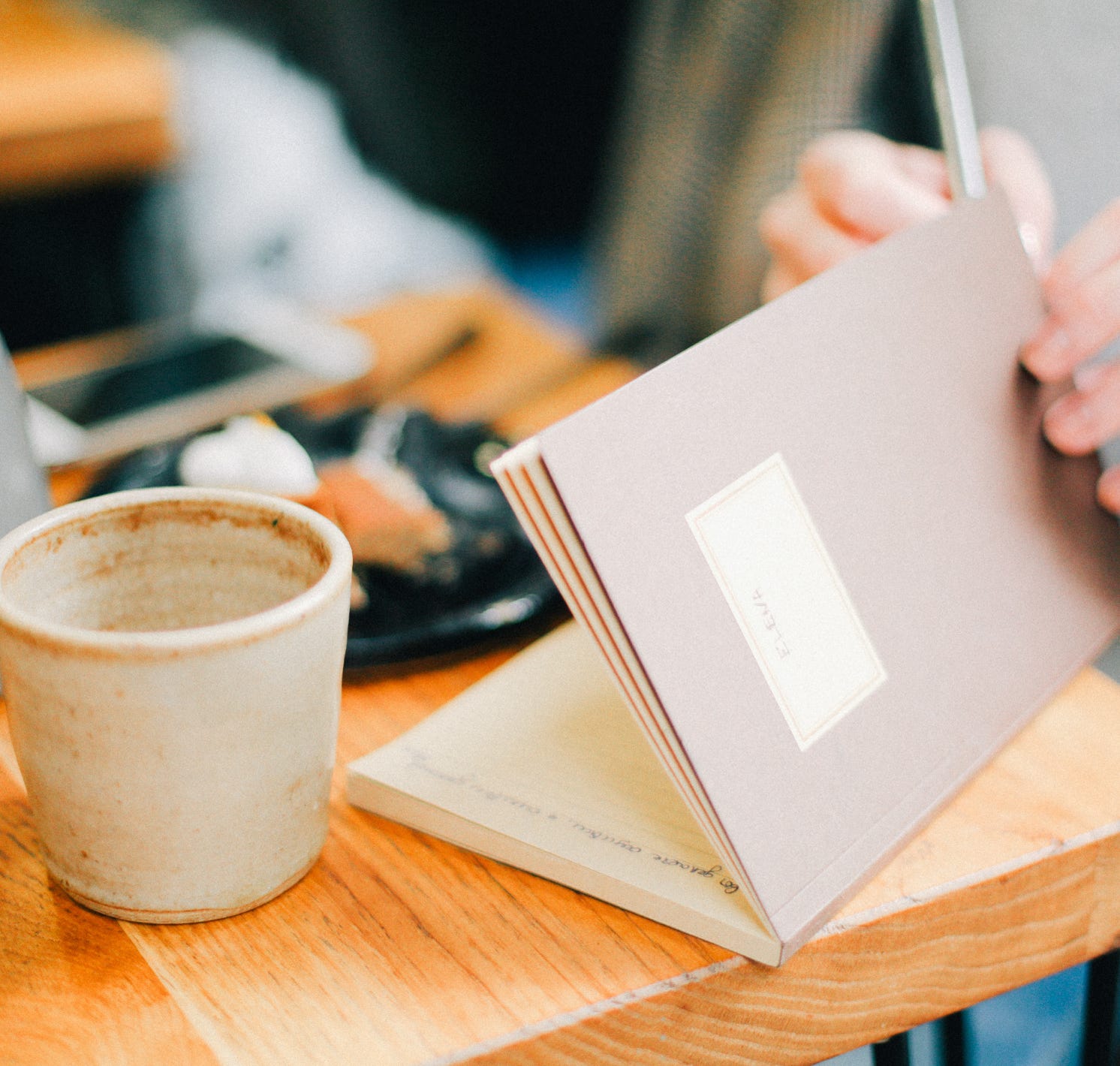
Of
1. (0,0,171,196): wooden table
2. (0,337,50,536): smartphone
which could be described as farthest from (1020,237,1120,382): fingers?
(0,0,171,196): wooden table

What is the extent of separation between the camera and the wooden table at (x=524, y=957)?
0.34 metres

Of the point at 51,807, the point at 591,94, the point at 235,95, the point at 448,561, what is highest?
the point at 51,807

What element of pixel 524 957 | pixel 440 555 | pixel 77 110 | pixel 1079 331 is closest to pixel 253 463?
pixel 440 555

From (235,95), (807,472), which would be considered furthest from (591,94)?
(807,472)

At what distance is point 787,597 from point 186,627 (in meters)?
0.23

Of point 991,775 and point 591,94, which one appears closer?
point 991,775

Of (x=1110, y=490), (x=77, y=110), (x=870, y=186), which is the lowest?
(x=77, y=110)

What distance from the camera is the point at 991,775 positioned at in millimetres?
456

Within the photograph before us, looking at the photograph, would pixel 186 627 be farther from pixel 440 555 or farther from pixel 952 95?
pixel 952 95

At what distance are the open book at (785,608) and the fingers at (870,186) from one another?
95mm

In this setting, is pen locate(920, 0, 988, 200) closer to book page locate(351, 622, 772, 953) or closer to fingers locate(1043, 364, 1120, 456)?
fingers locate(1043, 364, 1120, 456)

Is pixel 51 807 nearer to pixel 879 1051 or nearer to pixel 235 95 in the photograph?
pixel 879 1051

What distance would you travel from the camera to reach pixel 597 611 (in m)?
0.33

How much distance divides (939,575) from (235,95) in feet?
7.38
